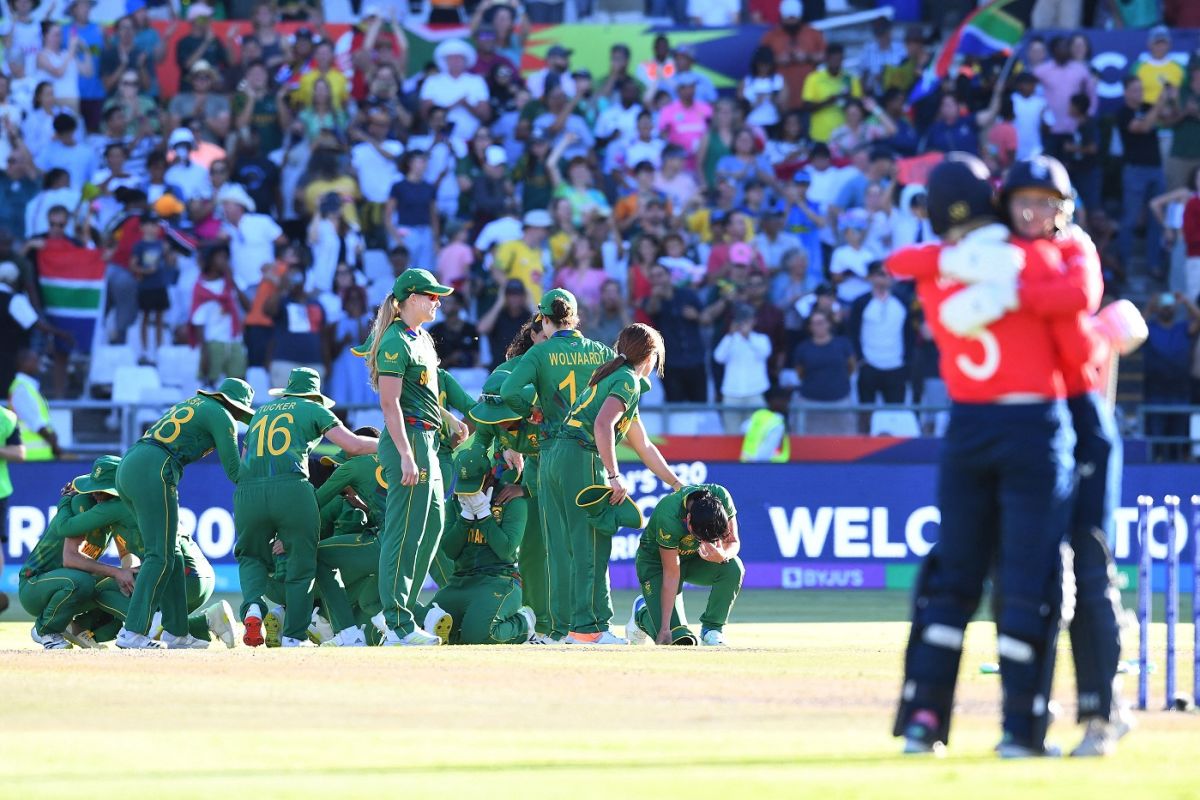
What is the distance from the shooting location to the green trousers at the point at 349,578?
14.6 meters

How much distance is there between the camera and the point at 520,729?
349 inches

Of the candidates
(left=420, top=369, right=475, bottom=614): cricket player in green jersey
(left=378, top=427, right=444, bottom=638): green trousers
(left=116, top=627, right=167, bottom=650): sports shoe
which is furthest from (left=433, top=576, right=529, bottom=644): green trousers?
(left=116, top=627, right=167, bottom=650): sports shoe

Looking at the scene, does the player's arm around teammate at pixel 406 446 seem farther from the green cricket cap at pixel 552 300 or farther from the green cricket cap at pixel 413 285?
the green cricket cap at pixel 552 300

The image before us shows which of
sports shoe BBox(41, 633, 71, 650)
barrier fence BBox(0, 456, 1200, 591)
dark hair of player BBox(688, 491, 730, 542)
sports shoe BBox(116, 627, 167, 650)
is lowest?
barrier fence BBox(0, 456, 1200, 591)

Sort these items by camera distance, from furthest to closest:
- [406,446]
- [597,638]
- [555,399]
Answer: [555,399]
[597,638]
[406,446]

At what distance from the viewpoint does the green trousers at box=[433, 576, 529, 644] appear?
48.1ft

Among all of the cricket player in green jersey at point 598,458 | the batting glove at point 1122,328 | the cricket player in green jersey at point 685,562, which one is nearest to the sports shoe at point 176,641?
the cricket player in green jersey at point 598,458

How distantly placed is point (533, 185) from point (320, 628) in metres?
11.0

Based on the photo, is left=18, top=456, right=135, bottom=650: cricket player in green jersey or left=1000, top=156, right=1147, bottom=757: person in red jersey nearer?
left=1000, top=156, right=1147, bottom=757: person in red jersey

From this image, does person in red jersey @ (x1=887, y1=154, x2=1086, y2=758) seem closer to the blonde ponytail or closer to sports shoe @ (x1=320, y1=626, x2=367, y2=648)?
the blonde ponytail

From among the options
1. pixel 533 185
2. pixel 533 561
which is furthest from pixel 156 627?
pixel 533 185

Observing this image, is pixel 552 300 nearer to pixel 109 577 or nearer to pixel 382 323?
pixel 382 323

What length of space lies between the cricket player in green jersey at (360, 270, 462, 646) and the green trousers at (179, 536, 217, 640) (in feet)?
6.24

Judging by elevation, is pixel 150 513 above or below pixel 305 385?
below
